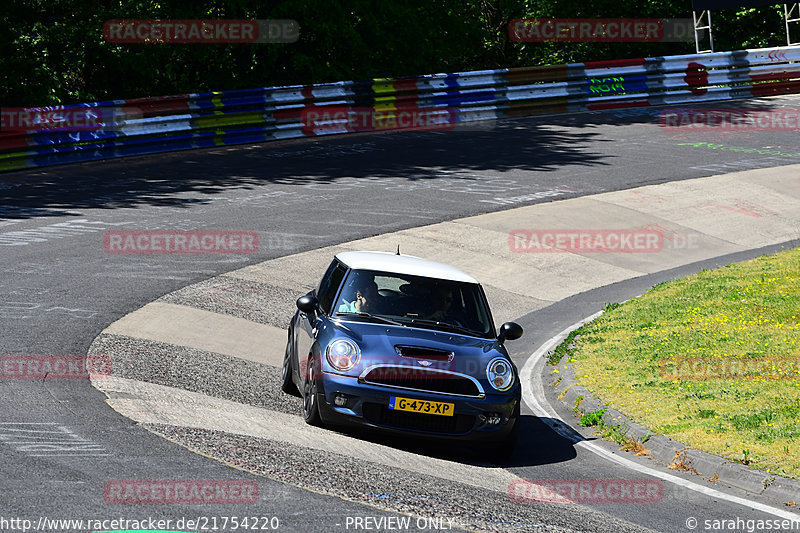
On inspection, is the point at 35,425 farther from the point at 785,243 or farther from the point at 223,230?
the point at 785,243

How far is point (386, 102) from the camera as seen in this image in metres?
26.8

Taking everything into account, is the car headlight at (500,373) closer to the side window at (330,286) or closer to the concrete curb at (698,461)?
the concrete curb at (698,461)

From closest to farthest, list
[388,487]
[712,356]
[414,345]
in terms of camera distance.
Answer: [388,487] → [414,345] → [712,356]

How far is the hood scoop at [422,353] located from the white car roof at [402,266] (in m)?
1.21

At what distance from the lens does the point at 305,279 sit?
1559 centimetres

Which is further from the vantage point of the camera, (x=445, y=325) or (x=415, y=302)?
(x=415, y=302)

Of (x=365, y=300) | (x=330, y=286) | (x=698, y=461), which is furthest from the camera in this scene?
(x=330, y=286)

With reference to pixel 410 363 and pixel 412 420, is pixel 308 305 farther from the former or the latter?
pixel 412 420

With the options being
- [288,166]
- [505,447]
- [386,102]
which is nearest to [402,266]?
[505,447]

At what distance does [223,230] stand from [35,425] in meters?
9.27

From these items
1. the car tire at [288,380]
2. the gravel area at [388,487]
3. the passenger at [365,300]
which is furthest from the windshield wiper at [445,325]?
the gravel area at [388,487]

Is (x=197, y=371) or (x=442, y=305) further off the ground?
(x=442, y=305)

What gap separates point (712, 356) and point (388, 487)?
5847 mm

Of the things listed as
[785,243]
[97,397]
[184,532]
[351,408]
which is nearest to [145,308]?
[97,397]
